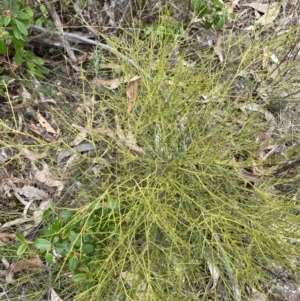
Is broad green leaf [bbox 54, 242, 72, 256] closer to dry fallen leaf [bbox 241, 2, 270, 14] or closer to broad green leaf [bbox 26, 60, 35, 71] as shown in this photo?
broad green leaf [bbox 26, 60, 35, 71]

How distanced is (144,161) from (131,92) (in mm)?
323

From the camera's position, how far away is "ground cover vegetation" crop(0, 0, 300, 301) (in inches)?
68.7

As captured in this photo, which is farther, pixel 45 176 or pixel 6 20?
pixel 45 176

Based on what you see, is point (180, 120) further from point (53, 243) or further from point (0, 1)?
point (0, 1)

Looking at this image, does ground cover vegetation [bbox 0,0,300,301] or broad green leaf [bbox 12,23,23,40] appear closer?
ground cover vegetation [bbox 0,0,300,301]

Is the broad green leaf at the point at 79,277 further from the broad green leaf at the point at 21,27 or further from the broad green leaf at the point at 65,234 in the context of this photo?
the broad green leaf at the point at 21,27

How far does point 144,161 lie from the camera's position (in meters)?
2.02

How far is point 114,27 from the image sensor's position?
2385 mm

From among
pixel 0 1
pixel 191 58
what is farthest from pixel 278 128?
pixel 0 1

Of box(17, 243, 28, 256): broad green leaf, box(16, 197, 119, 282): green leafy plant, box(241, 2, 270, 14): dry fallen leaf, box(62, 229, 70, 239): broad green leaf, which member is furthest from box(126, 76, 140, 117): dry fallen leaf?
box(241, 2, 270, 14): dry fallen leaf

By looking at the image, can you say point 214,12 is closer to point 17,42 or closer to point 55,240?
point 17,42

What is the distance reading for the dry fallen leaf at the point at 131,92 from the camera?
1967 mm

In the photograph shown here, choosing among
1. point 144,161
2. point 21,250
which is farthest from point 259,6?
point 21,250

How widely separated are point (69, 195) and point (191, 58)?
3.42ft
